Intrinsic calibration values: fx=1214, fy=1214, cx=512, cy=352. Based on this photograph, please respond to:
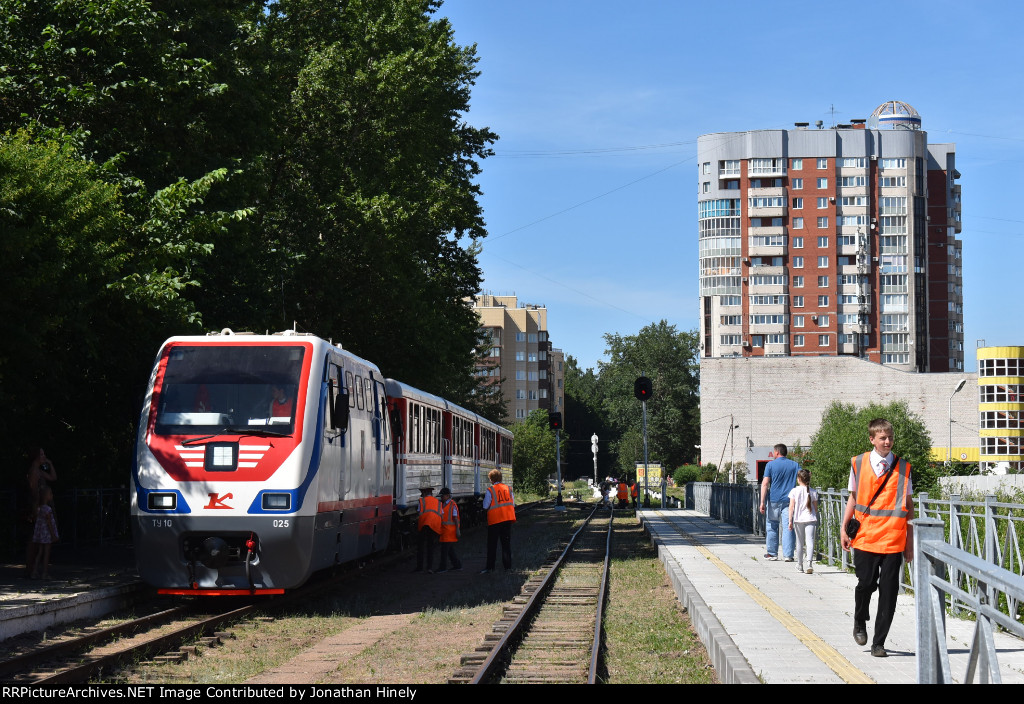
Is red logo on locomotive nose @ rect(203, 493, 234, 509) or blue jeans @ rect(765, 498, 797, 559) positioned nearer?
red logo on locomotive nose @ rect(203, 493, 234, 509)

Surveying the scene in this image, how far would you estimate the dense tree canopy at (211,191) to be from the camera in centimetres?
1662

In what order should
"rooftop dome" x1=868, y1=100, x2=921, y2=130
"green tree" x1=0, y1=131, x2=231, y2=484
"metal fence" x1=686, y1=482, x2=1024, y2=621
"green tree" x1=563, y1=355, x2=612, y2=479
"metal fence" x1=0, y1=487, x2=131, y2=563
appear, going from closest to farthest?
1. "metal fence" x1=686, y1=482, x2=1024, y2=621
2. "green tree" x1=0, y1=131, x2=231, y2=484
3. "metal fence" x1=0, y1=487, x2=131, y2=563
4. "rooftop dome" x1=868, y1=100, x2=921, y2=130
5. "green tree" x1=563, y1=355, x2=612, y2=479

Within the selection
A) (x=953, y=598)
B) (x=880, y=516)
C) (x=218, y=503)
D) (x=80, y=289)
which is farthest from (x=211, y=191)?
(x=953, y=598)

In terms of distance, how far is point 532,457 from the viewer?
95750mm

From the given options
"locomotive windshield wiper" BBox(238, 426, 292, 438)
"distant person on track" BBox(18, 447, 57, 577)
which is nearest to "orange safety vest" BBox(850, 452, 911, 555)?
"locomotive windshield wiper" BBox(238, 426, 292, 438)

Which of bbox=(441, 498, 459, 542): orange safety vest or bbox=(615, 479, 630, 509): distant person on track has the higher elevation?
bbox=(441, 498, 459, 542): orange safety vest

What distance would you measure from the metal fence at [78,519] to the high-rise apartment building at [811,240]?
311 ft

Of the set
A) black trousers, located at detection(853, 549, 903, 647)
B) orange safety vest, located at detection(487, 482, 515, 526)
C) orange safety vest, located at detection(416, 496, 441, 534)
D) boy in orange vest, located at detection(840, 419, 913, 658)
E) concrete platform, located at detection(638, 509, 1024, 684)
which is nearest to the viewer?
concrete platform, located at detection(638, 509, 1024, 684)

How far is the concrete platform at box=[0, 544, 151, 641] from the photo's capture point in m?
11.9

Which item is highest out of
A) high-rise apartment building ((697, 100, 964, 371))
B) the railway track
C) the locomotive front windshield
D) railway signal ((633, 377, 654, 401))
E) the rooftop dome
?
the rooftop dome

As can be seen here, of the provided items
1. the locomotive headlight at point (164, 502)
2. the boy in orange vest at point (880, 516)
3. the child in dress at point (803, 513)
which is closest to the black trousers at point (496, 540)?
the child in dress at point (803, 513)

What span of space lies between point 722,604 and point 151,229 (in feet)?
35.7

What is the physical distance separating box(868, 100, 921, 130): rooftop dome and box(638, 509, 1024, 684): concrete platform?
111872 millimetres

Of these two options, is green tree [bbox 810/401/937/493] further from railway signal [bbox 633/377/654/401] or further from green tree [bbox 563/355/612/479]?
green tree [bbox 563/355/612/479]
